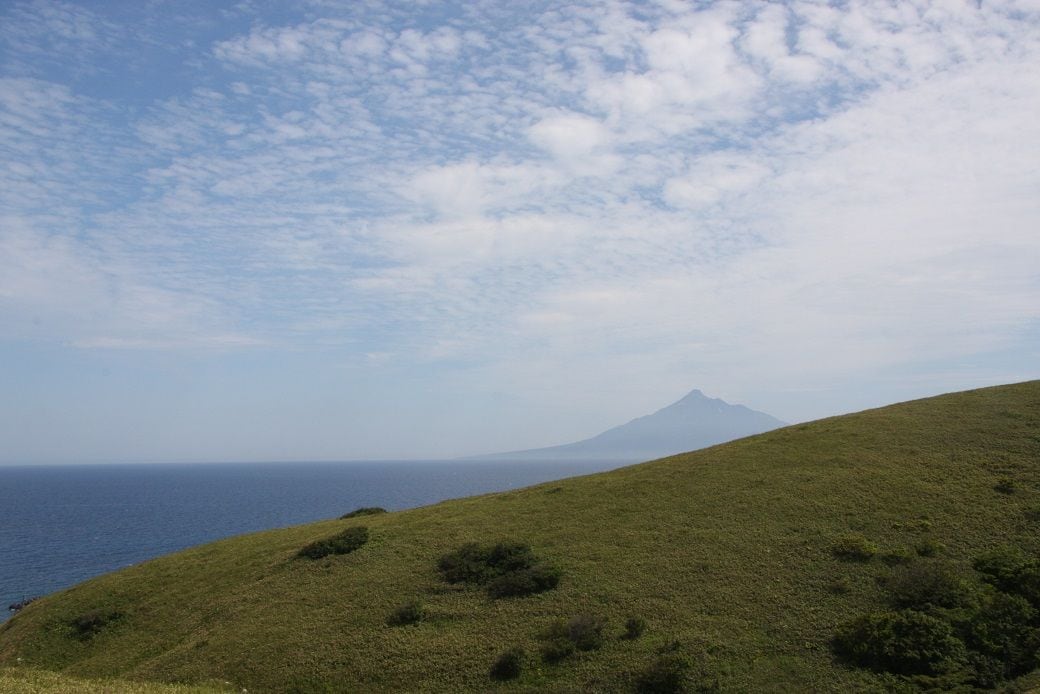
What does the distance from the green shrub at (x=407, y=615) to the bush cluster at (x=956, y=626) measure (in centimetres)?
1931

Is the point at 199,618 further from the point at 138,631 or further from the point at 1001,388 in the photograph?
the point at 1001,388

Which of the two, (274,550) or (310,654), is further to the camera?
(274,550)

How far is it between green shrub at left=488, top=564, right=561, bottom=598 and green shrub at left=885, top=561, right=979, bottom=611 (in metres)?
16.1

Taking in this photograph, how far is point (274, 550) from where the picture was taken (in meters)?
47.4

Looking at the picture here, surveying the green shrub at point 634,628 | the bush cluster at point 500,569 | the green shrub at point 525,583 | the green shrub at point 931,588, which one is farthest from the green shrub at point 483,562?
the green shrub at point 931,588

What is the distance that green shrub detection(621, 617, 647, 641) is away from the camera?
28.5 metres

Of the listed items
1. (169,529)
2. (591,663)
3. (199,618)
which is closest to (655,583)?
(591,663)

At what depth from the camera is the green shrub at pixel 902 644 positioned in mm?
24844

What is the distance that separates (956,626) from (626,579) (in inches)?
566

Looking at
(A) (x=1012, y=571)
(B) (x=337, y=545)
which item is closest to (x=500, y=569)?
(B) (x=337, y=545)

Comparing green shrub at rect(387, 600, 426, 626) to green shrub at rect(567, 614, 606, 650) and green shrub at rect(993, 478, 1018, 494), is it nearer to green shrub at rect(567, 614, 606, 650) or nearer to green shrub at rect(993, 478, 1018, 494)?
green shrub at rect(567, 614, 606, 650)

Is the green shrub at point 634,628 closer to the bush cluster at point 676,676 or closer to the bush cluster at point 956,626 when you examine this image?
the bush cluster at point 676,676

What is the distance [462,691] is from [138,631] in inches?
952

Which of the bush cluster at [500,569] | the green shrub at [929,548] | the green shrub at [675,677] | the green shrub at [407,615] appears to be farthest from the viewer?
the bush cluster at [500,569]
